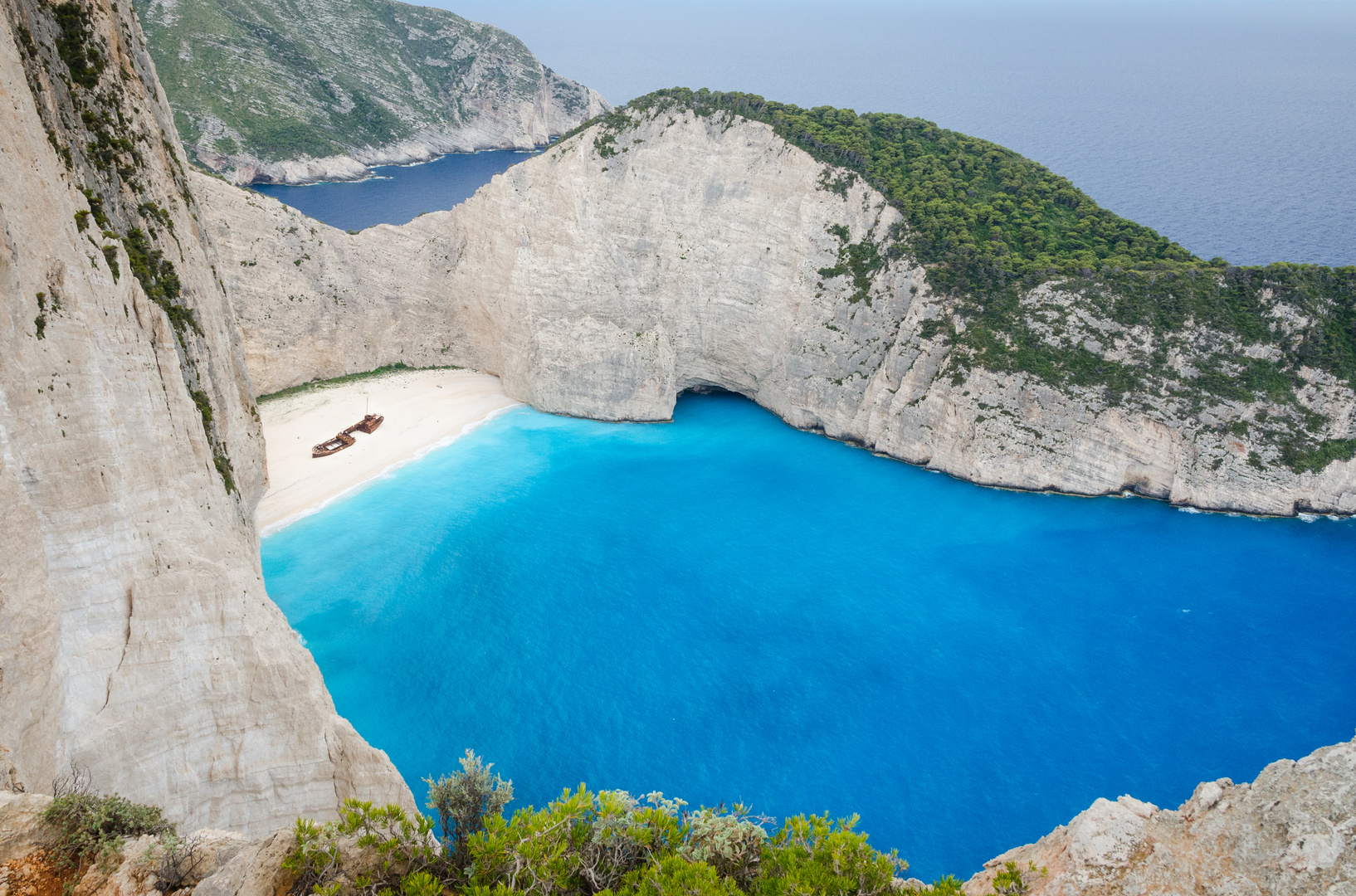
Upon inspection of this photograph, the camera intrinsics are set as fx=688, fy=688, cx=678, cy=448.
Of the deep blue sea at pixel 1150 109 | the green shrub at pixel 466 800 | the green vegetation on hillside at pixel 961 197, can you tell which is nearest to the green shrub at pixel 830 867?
the green shrub at pixel 466 800

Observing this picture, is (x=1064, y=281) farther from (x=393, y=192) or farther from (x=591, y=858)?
(x=393, y=192)

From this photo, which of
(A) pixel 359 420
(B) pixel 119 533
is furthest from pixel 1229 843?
(A) pixel 359 420

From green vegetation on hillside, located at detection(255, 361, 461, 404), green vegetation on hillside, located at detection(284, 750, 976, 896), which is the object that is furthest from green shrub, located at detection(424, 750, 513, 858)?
green vegetation on hillside, located at detection(255, 361, 461, 404)

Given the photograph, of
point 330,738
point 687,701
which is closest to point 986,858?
point 687,701

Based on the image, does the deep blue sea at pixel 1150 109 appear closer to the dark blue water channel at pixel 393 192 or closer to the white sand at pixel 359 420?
the dark blue water channel at pixel 393 192

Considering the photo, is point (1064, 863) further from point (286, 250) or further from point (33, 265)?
point (286, 250)

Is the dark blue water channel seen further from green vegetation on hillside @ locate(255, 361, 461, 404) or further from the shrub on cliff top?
the shrub on cliff top
